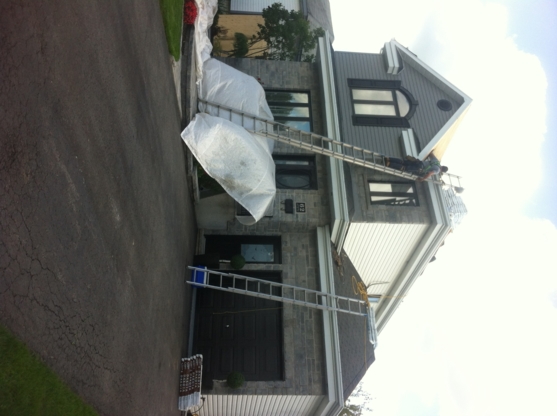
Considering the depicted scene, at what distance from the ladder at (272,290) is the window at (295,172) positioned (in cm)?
362

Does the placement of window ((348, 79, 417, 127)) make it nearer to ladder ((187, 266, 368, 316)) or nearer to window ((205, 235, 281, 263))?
window ((205, 235, 281, 263))

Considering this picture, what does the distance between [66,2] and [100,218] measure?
3115mm

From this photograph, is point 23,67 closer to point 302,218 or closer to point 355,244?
point 302,218

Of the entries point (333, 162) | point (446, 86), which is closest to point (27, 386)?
point (333, 162)

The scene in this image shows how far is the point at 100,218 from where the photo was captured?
260 inches

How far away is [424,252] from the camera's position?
15258mm

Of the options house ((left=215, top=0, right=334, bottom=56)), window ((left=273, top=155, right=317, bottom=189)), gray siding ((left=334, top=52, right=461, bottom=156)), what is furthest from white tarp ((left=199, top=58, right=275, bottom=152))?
house ((left=215, top=0, right=334, bottom=56))

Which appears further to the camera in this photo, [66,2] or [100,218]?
[100,218]

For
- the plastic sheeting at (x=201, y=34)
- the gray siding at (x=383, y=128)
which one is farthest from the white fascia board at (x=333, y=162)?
the plastic sheeting at (x=201, y=34)

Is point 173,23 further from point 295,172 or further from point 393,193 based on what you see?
point 393,193

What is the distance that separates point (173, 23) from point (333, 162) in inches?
264

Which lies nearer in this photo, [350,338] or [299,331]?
[299,331]

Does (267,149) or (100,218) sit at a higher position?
(267,149)

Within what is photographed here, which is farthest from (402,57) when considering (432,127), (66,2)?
(66,2)
